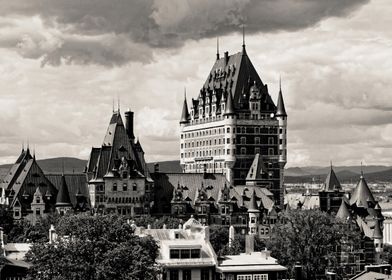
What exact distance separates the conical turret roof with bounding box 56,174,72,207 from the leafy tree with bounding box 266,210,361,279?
62032 mm

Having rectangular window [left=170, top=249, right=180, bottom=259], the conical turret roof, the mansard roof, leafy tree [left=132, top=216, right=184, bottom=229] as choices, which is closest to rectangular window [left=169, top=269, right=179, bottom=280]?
rectangular window [left=170, top=249, right=180, bottom=259]

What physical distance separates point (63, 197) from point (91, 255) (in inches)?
3787

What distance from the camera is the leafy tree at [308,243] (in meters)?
125

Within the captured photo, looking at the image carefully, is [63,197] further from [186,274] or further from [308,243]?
[186,274]

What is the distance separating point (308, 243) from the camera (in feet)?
416

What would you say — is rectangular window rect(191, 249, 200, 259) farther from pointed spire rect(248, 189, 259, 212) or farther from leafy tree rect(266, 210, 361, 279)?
pointed spire rect(248, 189, 259, 212)

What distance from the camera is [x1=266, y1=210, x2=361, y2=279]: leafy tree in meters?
125

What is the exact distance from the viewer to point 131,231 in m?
90.8

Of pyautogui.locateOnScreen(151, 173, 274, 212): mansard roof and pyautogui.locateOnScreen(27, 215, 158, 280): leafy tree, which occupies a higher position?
pyautogui.locateOnScreen(151, 173, 274, 212): mansard roof

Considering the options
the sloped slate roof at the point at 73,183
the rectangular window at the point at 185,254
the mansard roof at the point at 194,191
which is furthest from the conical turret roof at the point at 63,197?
the rectangular window at the point at 185,254

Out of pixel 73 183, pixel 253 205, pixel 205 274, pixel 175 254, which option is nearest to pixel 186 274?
pixel 205 274

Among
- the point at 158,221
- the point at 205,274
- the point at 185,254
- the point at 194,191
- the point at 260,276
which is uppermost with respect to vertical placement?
the point at 194,191

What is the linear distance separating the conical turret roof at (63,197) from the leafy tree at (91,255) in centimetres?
9081

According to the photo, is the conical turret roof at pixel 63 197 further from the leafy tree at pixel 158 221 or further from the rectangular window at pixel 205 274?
the rectangular window at pixel 205 274
